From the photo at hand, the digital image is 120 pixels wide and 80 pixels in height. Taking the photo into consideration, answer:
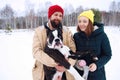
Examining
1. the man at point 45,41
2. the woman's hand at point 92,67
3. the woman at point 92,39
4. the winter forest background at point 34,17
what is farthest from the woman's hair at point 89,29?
the winter forest background at point 34,17

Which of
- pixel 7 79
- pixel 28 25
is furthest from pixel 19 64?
pixel 28 25

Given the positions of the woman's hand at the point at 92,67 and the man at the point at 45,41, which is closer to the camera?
the man at the point at 45,41

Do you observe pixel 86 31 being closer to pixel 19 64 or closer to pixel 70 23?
pixel 19 64

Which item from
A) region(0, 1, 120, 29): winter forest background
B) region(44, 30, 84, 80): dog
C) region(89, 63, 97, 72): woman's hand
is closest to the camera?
region(44, 30, 84, 80): dog

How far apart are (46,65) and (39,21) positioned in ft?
130

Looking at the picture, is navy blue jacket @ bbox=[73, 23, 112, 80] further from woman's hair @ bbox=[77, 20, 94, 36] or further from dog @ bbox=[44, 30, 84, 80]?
dog @ bbox=[44, 30, 84, 80]

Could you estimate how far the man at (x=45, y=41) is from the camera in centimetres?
229

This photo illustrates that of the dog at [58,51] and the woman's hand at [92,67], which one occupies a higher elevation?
the dog at [58,51]

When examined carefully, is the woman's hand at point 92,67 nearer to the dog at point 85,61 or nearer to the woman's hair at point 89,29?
the dog at point 85,61

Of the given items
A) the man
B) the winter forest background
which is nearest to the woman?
the man

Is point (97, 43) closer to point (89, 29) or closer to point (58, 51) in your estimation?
point (89, 29)

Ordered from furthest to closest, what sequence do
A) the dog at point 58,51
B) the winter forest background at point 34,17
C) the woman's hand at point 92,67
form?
the winter forest background at point 34,17 → the woman's hand at point 92,67 → the dog at point 58,51

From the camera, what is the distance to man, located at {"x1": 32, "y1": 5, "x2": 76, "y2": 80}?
2.29m

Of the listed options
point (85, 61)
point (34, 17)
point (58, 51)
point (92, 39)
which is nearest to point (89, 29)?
point (92, 39)
